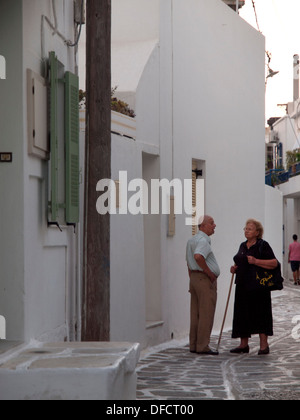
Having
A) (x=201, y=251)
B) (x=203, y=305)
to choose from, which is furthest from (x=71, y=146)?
(x=203, y=305)

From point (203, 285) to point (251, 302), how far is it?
0.68 meters

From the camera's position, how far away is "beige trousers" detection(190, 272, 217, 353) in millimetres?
11523

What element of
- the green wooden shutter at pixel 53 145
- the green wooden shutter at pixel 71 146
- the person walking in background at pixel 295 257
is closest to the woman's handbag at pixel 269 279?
the green wooden shutter at pixel 71 146

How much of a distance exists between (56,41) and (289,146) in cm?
3355

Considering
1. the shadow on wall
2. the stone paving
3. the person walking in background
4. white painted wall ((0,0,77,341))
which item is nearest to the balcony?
the person walking in background

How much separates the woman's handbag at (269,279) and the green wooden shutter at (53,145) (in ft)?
14.1

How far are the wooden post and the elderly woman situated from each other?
4.13 meters

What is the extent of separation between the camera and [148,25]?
12930 mm

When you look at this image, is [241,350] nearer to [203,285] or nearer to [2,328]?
[203,285]

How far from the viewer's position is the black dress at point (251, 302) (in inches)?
451

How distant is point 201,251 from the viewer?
11.3 meters

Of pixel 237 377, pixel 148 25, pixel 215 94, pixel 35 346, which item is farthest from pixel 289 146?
pixel 35 346

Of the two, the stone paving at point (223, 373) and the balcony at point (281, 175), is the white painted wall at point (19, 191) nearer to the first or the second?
the stone paving at point (223, 373)

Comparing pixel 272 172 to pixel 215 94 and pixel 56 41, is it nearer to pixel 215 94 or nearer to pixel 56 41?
pixel 215 94
